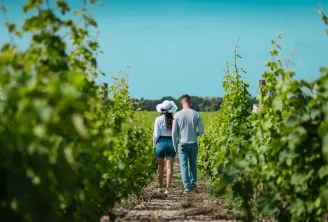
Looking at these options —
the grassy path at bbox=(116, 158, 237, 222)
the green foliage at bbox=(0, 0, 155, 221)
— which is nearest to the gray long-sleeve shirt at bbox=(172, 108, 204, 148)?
the grassy path at bbox=(116, 158, 237, 222)

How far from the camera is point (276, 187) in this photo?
6844mm

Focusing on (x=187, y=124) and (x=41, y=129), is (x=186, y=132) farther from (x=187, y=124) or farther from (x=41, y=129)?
(x=41, y=129)

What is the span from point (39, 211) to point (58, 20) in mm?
2658

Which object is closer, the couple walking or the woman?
the couple walking

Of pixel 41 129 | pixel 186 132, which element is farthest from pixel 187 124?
pixel 41 129

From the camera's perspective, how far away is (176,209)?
11.5 m

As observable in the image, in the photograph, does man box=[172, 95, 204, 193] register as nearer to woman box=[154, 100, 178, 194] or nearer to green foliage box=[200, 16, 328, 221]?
woman box=[154, 100, 178, 194]

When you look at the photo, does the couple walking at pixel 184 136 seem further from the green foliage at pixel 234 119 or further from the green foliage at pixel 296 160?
the green foliage at pixel 296 160

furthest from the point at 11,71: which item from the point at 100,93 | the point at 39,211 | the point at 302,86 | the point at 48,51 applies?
the point at 100,93

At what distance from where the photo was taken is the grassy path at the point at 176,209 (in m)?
10.1

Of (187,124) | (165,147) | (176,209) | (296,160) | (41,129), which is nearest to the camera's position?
(41,129)

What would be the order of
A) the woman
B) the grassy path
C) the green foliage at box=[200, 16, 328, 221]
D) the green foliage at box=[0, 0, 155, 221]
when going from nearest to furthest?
the green foliage at box=[0, 0, 155, 221] < the green foliage at box=[200, 16, 328, 221] < the grassy path < the woman

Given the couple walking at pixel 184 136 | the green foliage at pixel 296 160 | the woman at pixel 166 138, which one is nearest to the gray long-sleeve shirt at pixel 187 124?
the couple walking at pixel 184 136

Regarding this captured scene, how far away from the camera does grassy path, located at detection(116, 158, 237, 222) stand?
1012cm
